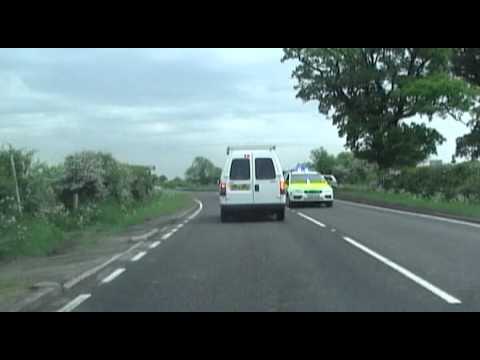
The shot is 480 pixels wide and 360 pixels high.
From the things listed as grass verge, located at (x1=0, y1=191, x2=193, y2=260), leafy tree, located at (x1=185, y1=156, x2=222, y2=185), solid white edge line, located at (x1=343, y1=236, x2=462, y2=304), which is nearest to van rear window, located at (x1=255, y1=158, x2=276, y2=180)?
grass verge, located at (x1=0, y1=191, x2=193, y2=260)

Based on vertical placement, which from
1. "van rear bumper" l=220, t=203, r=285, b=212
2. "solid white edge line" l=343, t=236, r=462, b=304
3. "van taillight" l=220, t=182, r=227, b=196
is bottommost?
"solid white edge line" l=343, t=236, r=462, b=304

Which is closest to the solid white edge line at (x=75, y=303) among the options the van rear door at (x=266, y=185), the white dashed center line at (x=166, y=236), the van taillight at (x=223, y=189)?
the white dashed center line at (x=166, y=236)

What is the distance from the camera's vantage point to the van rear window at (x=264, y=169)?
71.9 ft

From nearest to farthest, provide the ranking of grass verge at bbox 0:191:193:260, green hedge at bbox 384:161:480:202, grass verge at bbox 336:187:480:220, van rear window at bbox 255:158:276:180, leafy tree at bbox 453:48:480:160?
grass verge at bbox 0:191:193:260, van rear window at bbox 255:158:276:180, grass verge at bbox 336:187:480:220, green hedge at bbox 384:161:480:202, leafy tree at bbox 453:48:480:160

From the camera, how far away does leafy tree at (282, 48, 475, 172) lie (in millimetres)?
45781

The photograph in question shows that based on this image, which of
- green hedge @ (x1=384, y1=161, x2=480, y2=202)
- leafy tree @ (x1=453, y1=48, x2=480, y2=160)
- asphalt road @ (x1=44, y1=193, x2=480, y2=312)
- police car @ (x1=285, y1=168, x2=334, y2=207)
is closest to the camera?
asphalt road @ (x1=44, y1=193, x2=480, y2=312)

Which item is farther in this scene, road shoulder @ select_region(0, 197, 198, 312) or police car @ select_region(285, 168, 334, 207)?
police car @ select_region(285, 168, 334, 207)

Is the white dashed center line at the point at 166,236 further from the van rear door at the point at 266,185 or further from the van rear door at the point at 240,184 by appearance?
the van rear door at the point at 266,185

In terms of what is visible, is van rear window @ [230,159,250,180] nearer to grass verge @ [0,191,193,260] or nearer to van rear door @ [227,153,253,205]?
van rear door @ [227,153,253,205]

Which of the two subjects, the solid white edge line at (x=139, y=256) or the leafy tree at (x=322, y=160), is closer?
the solid white edge line at (x=139, y=256)

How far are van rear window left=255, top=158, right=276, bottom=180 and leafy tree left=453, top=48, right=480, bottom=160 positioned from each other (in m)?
25.3

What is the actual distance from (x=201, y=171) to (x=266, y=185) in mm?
110348
